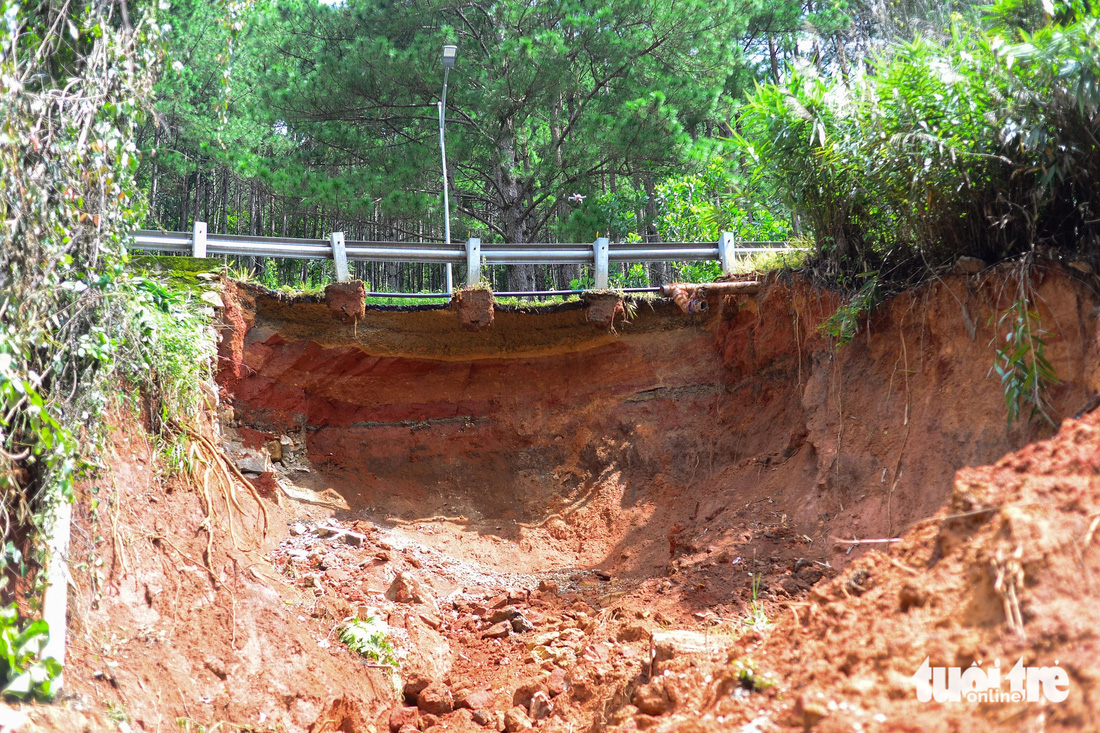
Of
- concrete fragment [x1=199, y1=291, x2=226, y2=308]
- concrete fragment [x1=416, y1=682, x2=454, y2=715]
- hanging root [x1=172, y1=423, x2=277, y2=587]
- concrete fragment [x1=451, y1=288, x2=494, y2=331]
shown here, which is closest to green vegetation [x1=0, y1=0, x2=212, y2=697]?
hanging root [x1=172, y1=423, x2=277, y2=587]

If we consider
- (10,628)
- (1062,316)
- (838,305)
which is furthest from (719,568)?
(10,628)

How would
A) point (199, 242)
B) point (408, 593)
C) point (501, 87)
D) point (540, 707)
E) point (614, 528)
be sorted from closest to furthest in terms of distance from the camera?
point (540, 707) < point (408, 593) < point (199, 242) < point (614, 528) < point (501, 87)

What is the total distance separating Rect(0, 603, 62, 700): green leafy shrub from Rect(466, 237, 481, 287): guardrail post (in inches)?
231

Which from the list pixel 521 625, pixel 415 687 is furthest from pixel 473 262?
pixel 415 687

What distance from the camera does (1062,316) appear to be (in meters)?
4.81

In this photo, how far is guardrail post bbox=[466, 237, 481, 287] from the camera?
9008 mm

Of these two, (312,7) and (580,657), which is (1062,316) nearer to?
(580,657)

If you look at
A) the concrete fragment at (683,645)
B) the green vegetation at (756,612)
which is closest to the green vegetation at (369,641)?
the concrete fragment at (683,645)

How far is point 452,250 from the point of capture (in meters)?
9.19

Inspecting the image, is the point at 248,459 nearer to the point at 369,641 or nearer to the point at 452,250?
the point at 369,641

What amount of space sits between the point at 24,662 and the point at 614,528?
550 centimetres

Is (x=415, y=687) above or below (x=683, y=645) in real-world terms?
below

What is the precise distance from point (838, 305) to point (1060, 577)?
423cm

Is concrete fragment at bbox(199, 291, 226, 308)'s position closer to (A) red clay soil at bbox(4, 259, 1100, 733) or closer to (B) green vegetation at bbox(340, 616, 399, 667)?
(A) red clay soil at bbox(4, 259, 1100, 733)
